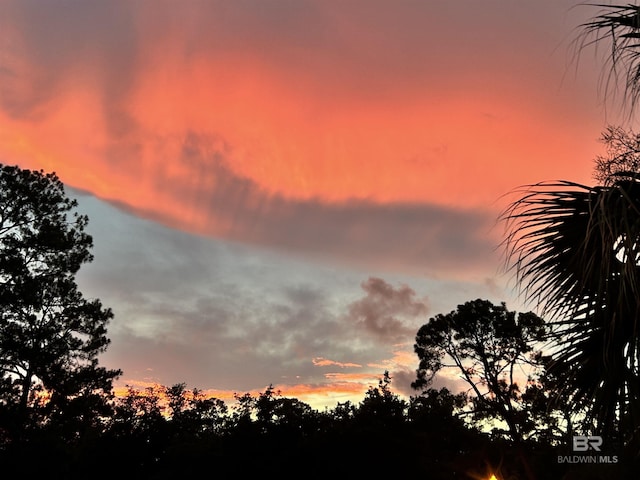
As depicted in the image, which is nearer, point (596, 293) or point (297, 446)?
point (596, 293)

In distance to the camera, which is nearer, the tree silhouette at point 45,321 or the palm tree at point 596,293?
the palm tree at point 596,293

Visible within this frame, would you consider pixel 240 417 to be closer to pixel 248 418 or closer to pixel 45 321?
pixel 248 418

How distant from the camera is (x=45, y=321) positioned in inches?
879

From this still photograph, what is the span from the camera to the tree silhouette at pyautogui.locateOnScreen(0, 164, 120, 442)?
21.0 metres

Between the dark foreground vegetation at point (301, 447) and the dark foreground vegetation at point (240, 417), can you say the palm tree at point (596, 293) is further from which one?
the dark foreground vegetation at point (240, 417)

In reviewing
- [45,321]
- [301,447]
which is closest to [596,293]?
[301,447]

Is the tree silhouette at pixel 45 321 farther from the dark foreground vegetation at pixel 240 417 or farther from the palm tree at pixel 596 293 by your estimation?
the palm tree at pixel 596 293

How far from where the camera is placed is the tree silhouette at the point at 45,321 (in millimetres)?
20969

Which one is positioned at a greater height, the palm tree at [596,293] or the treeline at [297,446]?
the palm tree at [596,293]

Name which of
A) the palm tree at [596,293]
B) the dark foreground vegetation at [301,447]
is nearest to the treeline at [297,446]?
the dark foreground vegetation at [301,447]

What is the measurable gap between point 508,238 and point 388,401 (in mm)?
21582

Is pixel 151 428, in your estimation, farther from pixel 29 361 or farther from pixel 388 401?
pixel 388 401

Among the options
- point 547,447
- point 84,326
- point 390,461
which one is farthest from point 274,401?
point 547,447

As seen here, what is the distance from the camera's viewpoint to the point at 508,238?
5469mm
